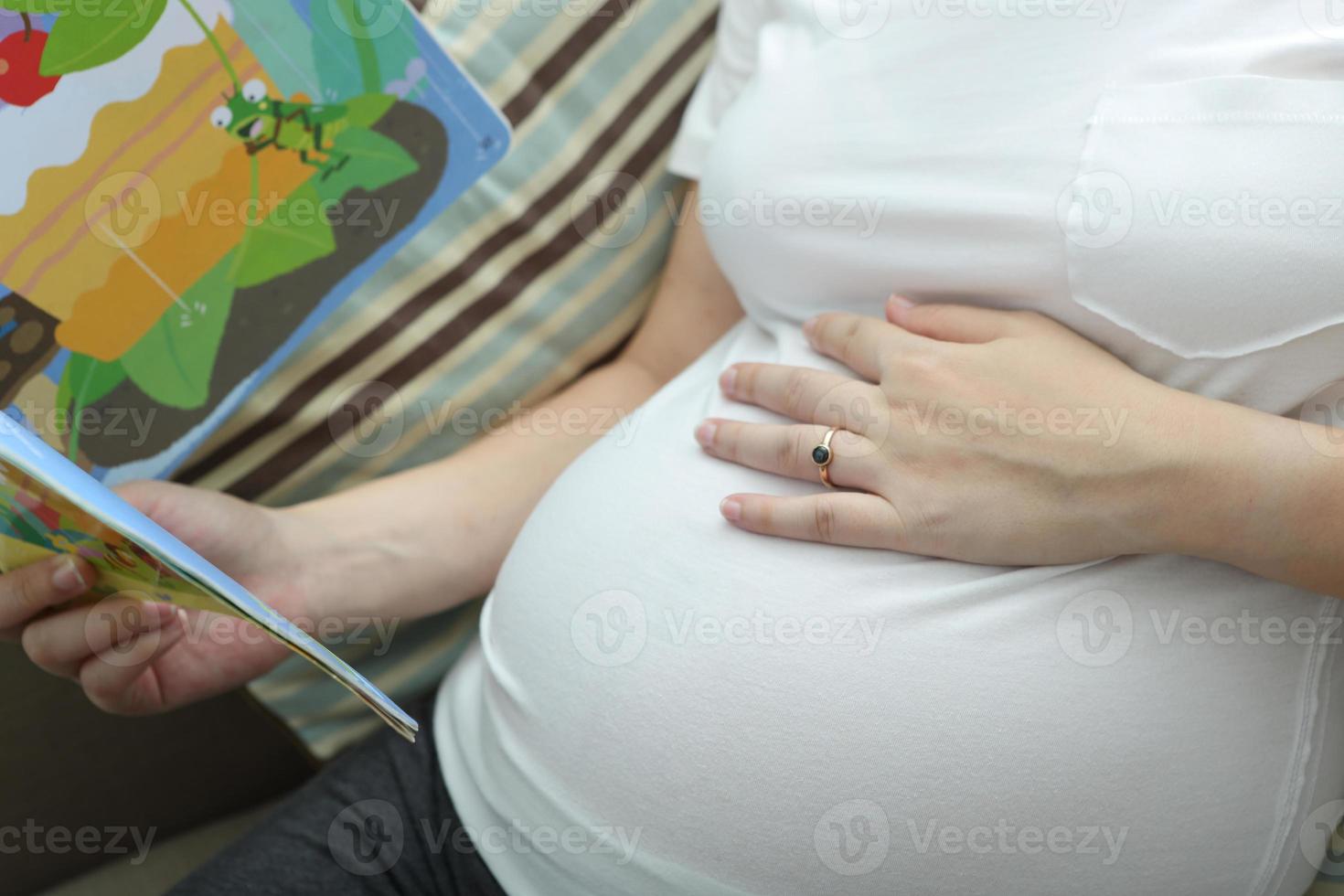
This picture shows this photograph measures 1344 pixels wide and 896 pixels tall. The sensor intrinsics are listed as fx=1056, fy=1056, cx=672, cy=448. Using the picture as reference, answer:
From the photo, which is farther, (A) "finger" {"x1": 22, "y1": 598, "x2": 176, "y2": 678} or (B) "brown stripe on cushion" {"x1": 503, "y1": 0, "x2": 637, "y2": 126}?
(B) "brown stripe on cushion" {"x1": 503, "y1": 0, "x2": 637, "y2": 126}

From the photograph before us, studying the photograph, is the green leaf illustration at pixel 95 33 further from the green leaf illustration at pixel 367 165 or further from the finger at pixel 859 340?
the finger at pixel 859 340

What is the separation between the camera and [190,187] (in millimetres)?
749

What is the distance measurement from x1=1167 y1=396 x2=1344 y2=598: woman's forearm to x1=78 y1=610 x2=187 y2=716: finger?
27.0 inches

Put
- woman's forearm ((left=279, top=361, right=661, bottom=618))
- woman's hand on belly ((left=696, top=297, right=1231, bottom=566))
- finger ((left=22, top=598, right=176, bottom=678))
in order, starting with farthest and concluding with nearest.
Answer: woman's forearm ((left=279, top=361, right=661, bottom=618))
finger ((left=22, top=598, right=176, bottom=678))
woman's hand on belly ((left=696, top=297, right=1231, bottom=566))

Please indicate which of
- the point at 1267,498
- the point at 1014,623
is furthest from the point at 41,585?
the point at 1267,498

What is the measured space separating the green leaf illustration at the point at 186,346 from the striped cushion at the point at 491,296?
0.20ft

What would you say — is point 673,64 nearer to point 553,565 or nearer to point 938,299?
point 938,299

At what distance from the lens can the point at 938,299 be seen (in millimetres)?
730

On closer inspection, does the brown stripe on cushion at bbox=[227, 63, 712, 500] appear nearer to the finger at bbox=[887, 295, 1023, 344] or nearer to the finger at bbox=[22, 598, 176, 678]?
the finger at bbox=[22, 598, 176, 678]

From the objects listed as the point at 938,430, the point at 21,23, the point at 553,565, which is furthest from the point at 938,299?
the point at 21,23

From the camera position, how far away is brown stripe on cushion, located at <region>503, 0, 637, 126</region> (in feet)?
2.90

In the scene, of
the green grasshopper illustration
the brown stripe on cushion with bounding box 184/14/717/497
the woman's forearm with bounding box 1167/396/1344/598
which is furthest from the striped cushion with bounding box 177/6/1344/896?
the woman's forearm with bounding box 1167/396/1344/598

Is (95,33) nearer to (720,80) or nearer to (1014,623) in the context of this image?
(720,80)

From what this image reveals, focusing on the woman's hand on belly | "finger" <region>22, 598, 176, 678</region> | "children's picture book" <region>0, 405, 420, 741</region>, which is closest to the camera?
"children's picture book" <region>0, 405, 420, 741</region>
